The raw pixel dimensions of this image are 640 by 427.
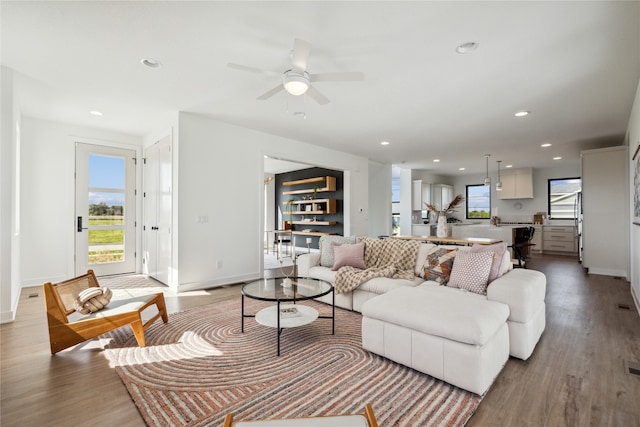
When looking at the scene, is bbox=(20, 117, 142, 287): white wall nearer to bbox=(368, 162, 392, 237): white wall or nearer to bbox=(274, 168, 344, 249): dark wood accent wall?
bbox=(274, 168, 344, 249): dark wood accent wall

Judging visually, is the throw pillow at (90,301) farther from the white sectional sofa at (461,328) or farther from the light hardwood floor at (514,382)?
the white sectional sofa at (461,328)

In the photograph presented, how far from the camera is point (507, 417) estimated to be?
5.55 ft

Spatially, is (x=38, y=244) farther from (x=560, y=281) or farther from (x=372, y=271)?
(x=560, y=281)

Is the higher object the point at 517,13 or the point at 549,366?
the point at 517,13

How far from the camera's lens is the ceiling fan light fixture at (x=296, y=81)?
8.01ft

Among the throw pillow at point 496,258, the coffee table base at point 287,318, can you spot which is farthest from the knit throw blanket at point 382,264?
the throw pillow at point 496,258

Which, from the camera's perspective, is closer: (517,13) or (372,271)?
(517,13)

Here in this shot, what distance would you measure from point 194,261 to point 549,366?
4.22 m

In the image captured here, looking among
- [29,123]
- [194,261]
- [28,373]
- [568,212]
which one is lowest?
[28,373]

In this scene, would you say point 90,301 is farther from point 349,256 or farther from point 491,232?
point 491,232

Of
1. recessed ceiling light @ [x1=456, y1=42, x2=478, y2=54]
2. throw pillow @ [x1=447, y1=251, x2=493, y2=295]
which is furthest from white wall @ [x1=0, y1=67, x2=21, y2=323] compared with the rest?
throw pillow @ [x1=447, y1=251, x2=493, y2=295]

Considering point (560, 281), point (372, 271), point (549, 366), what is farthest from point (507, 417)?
point (560, 281)

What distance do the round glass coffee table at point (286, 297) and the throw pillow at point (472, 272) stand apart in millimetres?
1203

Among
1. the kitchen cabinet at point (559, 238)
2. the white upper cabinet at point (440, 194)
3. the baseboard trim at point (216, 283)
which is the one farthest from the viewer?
the white upper cabinet at point (440, 194)
